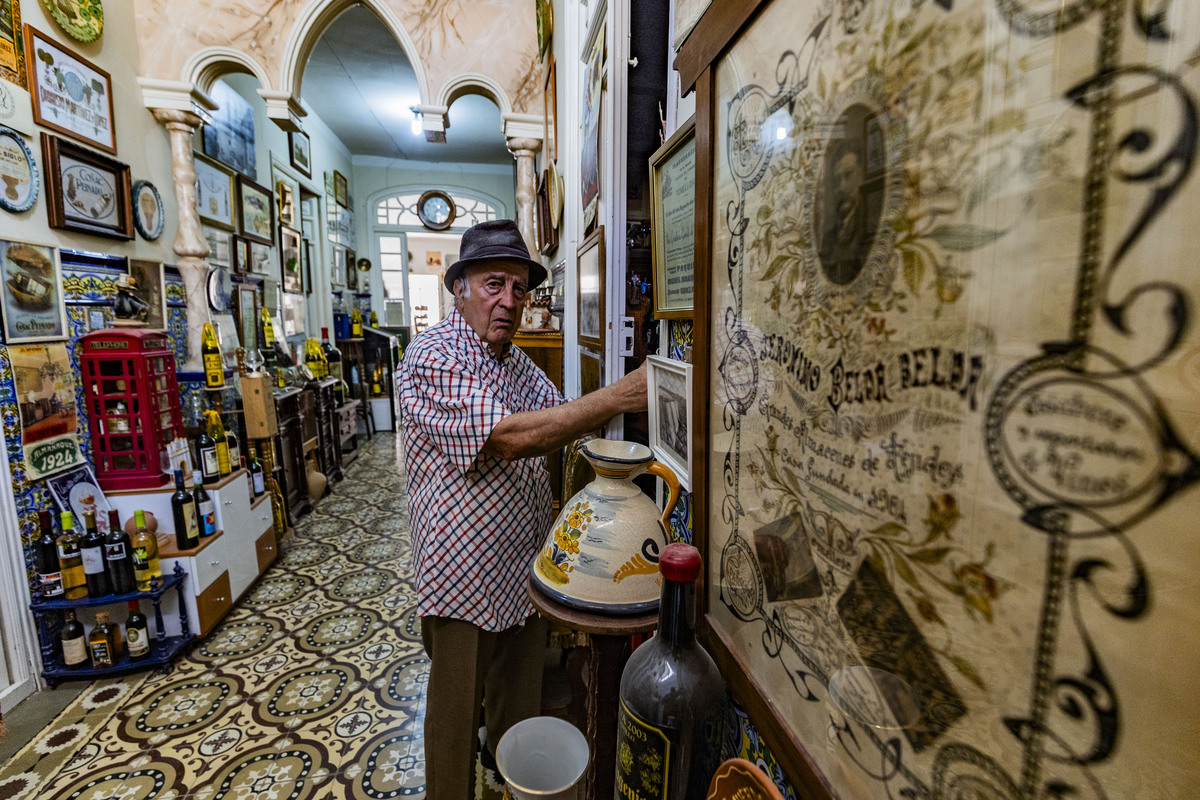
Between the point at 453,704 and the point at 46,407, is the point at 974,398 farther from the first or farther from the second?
the point at 46,407

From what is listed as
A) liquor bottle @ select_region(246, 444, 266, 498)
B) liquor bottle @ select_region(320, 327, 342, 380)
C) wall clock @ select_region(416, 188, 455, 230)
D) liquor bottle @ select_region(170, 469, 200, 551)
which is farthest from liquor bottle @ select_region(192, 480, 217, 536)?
wall clock @ select_region(416, 188, 455, 230)

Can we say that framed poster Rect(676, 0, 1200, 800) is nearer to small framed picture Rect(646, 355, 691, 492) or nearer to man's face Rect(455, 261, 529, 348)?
small framed picture Rect(646, 355, 691, 492)

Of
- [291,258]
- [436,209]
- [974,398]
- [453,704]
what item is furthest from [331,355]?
[974,398]

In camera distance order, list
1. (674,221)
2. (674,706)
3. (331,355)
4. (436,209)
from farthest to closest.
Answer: (436,209)
(331,355)
(674,221)
(674,706)

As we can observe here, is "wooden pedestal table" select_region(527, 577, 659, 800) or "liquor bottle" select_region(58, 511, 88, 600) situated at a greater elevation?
"wooden pedestal table" select_region(527, 577, 659, 800)

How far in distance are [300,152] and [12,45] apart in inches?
145

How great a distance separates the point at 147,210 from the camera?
2.97 m

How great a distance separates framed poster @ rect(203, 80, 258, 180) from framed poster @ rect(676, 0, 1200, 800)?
4.53 meters

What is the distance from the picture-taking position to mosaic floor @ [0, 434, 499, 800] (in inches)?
71.7

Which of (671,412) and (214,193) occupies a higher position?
(214,193)


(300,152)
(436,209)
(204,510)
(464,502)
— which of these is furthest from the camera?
(436,209)

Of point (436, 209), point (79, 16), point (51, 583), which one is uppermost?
point (436, 209)

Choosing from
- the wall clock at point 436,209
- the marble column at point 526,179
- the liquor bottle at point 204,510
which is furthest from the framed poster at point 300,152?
the liquor bottle at point 204,510

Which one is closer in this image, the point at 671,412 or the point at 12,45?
the point at 671,412
